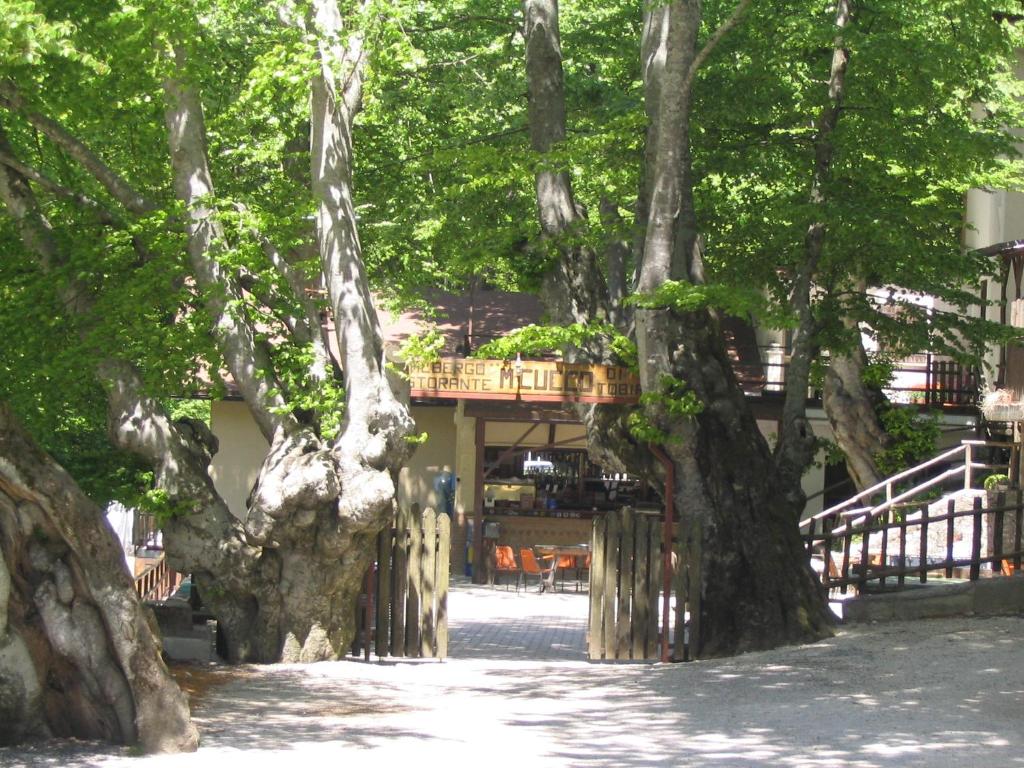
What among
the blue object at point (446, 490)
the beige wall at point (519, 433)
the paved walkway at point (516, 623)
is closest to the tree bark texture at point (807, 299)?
the paved walkway at point (516, 623)

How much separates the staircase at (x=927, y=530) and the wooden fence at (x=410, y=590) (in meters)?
4.40

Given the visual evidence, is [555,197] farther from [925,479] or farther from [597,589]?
[925,479]

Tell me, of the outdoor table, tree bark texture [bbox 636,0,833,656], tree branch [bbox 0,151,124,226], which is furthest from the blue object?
tree branch [bbox 0,151,124,226]

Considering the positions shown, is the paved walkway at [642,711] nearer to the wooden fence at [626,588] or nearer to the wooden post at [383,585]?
the wooden post at [383,585]

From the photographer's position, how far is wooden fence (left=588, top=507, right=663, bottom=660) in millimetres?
14992

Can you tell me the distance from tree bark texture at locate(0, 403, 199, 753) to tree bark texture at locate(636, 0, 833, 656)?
6.44 meters

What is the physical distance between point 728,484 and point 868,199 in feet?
13.6

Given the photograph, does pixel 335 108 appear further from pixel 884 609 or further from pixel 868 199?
pixel 884 609

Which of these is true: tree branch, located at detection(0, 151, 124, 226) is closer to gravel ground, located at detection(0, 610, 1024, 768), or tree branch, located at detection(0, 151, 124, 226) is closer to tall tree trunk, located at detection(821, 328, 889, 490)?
gravel ground, located at detection(0, 610, 1024, 768)

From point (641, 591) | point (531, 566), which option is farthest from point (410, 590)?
point (531, 566)

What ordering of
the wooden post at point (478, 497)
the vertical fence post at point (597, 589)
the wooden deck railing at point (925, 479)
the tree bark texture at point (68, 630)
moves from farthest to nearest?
the wooden post at point (478, 497), the wooden deck railing at point (925, 479), the vertical fence post at point (597, 589), the tree bark texture at point (68, 630)

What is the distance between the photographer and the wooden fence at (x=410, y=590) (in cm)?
1498

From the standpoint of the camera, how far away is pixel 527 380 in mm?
14703

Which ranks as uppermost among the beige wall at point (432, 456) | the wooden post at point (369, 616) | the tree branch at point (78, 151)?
the tree branch at point (78, 151)
